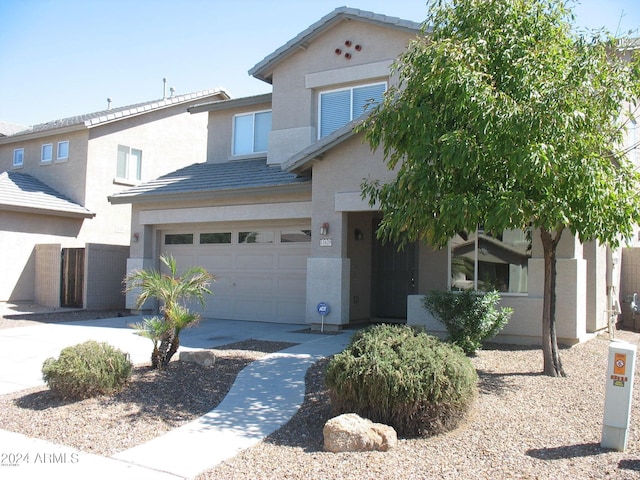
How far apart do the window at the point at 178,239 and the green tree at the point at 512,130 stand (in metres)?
9.02

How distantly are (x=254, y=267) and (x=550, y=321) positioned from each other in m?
8.23

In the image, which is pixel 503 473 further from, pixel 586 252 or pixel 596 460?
pixel 586 252

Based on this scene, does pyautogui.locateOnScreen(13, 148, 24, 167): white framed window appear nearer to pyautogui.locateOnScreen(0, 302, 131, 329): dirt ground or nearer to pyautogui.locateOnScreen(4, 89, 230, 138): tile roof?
pyautogui.locateOnScreen(4, 89, 230, 138): tile roof


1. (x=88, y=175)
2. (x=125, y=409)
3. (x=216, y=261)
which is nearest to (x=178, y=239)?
(x=216, y=261)

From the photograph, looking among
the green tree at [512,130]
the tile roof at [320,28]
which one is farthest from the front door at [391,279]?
the green tree at [512,130]

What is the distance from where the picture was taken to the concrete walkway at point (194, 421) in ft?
16.1

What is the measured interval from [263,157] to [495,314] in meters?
9.36

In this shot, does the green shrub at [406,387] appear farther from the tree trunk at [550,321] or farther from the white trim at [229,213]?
the white trim at [229,213]

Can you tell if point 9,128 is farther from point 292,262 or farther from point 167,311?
point 167,311

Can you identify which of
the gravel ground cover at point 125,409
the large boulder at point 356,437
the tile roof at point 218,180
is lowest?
the gravel ground cover at point 125,409

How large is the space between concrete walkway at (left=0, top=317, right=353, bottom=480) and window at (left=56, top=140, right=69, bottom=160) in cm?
964

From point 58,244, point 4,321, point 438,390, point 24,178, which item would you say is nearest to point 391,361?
point 438,390

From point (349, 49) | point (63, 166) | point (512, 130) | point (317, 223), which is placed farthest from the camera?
point (63, 166)

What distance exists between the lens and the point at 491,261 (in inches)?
423
